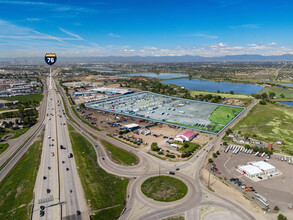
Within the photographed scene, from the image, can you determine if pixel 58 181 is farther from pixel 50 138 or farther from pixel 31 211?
pixel 50 138

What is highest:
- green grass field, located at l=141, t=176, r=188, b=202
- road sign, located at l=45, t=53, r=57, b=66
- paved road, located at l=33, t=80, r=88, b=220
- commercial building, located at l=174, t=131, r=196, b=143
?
road sign, located at l=45, t=53, r=57, b=66

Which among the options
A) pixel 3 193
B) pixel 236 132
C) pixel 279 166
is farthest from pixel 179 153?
pixel 3 193

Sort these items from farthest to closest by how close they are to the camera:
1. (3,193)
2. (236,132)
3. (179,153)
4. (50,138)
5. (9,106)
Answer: (9,106)
(236,132)
(50,138)
(179,153)
(3,193)

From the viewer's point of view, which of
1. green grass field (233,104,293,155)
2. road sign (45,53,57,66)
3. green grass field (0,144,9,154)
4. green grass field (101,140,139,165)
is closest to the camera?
green grass field (101,140,139,165)

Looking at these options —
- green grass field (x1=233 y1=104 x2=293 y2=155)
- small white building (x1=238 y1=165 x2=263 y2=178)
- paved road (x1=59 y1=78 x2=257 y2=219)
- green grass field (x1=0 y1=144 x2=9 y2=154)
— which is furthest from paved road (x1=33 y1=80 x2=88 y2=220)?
green grass field (x1=233 y1=104 x2=293 y2=155)

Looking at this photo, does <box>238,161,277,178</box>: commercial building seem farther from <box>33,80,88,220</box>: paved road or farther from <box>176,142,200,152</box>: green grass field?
<box>33,80,88,220</box>: paved road

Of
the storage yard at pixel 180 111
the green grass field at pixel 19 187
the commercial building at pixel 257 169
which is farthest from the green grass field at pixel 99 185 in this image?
the storage yard at pixel 180 111
